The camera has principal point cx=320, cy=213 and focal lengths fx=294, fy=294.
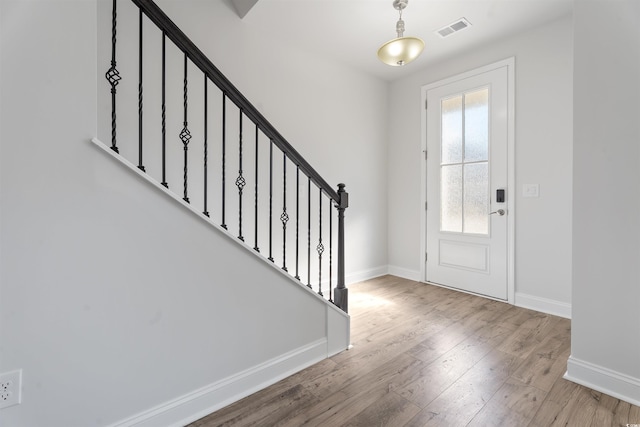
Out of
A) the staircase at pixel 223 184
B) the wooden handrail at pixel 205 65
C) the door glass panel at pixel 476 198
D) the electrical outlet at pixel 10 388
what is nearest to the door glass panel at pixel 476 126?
the door glass panel at pixel 476 198

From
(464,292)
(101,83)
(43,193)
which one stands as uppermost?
(101,83)

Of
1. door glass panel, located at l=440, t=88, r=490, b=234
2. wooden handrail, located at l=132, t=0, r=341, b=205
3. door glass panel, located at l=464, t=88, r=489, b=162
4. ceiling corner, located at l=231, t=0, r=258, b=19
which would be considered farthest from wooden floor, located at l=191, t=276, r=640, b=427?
ceiling corner, located at l=231, t=0, r=258, b=19

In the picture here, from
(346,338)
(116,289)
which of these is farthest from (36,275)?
(346,338)

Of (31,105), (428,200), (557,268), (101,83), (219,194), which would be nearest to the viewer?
(31,105)

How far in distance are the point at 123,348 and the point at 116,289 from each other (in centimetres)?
26

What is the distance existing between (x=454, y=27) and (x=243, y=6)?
1.99 meters

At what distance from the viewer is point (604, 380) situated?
169 centimetres

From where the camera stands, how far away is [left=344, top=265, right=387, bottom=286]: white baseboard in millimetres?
3771

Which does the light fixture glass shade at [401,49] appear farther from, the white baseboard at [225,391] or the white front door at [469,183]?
the white baseboard at [225,391]

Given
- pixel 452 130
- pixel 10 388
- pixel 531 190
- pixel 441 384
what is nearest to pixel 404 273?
pixel 531 190

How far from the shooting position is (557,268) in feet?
9.16

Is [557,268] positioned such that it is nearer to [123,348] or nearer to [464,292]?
[464,292]

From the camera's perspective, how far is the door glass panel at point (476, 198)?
325cm

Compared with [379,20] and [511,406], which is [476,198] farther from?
[511,406]
